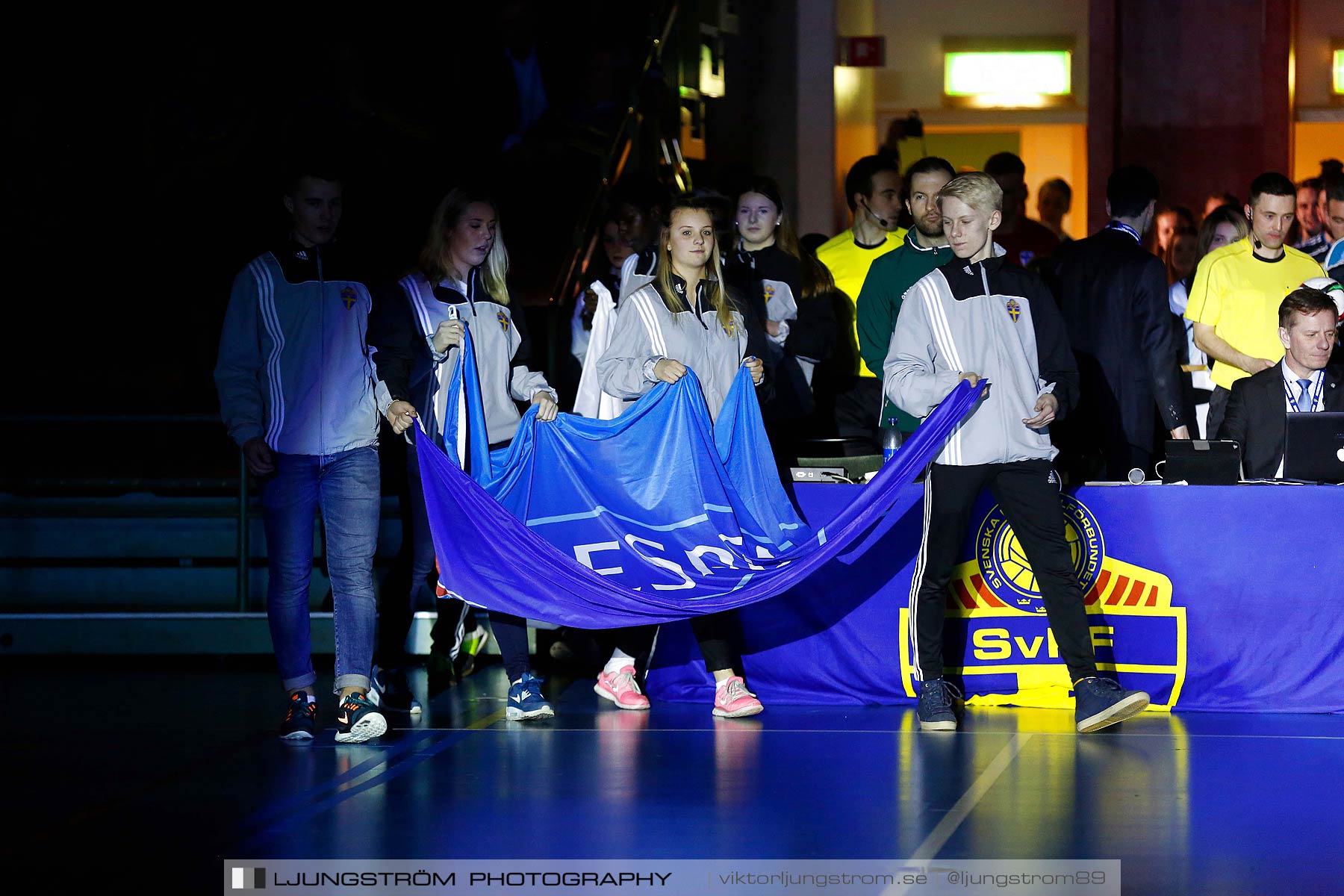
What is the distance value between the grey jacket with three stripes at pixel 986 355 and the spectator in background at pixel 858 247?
1894 millimetres

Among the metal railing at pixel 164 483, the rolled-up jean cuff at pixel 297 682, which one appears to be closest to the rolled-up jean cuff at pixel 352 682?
the rolled-up jean cuff at pixel 297 682

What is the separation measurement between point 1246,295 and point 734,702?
3072 millimetres

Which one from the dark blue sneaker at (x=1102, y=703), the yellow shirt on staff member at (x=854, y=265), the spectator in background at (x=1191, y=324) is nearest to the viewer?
the dark blue sneaker at (x=1102, y=703)

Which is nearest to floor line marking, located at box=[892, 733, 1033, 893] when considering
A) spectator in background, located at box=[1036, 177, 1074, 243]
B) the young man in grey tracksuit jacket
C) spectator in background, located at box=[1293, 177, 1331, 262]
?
the young man in grey tracksuit jacket

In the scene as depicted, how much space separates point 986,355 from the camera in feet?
20.7

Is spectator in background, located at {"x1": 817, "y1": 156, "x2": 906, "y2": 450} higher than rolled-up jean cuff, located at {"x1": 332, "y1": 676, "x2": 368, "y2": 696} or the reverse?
higher

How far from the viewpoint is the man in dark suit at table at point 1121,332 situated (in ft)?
25.1

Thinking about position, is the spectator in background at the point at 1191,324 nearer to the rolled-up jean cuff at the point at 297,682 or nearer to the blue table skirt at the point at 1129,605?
the blue table skirt at the point at 1129,605

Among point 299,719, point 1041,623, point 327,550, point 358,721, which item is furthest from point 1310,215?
point 299,719

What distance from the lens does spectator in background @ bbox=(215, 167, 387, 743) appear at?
629 centimetres

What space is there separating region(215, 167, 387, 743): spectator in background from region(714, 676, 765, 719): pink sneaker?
1271mm

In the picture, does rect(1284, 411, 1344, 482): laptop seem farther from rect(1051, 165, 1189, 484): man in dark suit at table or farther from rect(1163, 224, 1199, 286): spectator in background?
rect(1163, 224, 1199, 286): spectator in background

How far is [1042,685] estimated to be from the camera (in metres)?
6.85

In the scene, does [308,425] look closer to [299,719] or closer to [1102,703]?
[299,719]
